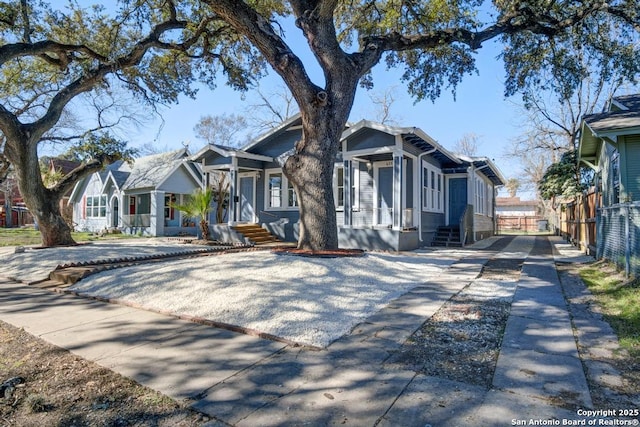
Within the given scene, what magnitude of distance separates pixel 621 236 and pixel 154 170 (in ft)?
77.6

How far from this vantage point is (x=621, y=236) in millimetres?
7086

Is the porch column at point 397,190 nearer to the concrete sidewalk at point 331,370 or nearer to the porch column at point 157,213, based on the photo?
the concrete sidewalk at point 331,370

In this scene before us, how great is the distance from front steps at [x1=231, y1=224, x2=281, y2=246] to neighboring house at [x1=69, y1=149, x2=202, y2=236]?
7745 mm

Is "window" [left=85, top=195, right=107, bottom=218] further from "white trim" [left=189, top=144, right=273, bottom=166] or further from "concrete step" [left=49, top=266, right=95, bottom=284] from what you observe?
"concrete step" [left=49, top=266, right=95, bottom=284]

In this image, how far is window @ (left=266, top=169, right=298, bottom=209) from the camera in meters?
15.5

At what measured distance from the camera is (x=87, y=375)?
3.14 meters

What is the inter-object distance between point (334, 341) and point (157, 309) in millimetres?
2674

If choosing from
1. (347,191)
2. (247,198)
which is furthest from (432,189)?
(247,198)

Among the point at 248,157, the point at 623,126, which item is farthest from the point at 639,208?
the point at 248,157

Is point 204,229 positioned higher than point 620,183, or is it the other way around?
point 620,183

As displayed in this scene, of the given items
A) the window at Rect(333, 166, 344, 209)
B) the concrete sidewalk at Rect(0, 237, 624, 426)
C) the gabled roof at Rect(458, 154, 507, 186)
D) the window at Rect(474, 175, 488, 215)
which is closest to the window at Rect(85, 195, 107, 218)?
the window at Rect(333, 166, 344, 209)

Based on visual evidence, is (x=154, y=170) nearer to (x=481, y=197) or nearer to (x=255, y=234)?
(x=255, y=234)

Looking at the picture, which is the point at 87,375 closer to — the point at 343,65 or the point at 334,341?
the point at 334,341

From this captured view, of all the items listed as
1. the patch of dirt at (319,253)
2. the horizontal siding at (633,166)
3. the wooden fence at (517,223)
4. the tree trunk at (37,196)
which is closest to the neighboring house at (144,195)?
the tree trunk at (37,196)
